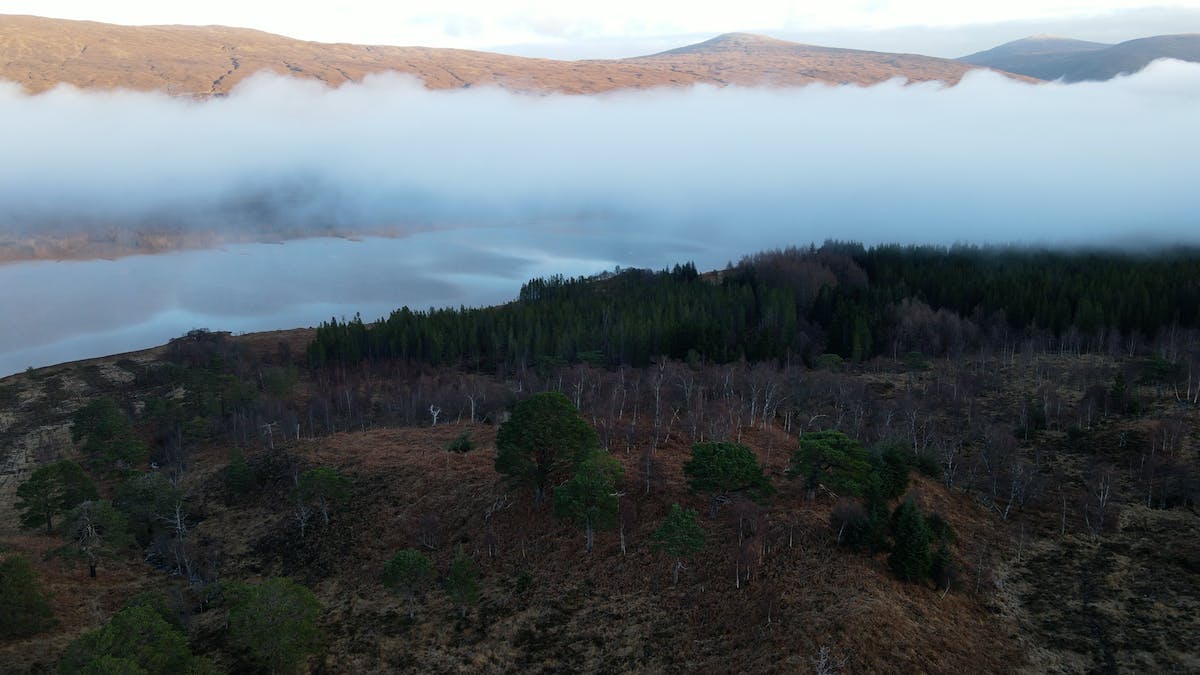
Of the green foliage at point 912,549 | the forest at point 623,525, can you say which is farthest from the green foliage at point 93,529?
the green foliage at point 912,549

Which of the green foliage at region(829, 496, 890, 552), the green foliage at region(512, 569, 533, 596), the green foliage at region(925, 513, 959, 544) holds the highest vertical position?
the green foliage at region(829, 496, 890, 552)

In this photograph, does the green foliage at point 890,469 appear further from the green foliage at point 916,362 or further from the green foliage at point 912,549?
the green foliage at point 916,362

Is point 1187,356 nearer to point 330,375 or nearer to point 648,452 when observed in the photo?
point 648,452

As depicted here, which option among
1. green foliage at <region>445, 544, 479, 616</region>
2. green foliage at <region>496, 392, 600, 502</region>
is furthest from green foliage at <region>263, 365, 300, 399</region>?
green foliage at <region>445, 544, 479, 616</region>

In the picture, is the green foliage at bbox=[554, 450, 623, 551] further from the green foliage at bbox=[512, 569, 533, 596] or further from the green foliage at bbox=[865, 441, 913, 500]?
the green foliage at bbox=[865, 441, 913, 500]

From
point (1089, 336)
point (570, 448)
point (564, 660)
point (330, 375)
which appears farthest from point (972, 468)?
point (330, 375)
